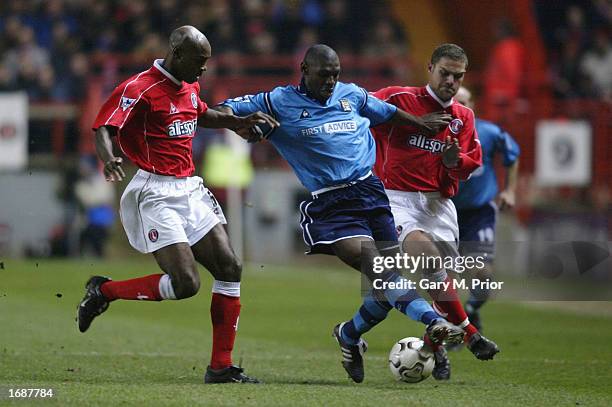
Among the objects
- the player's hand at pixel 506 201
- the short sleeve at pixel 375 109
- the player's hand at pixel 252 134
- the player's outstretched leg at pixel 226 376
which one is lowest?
the player's outstretched leg at pixel 226 376

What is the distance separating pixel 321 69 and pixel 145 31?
14598 mm

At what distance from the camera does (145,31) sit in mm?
22062

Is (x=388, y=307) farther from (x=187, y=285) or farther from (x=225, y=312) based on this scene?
(x=187, y=285)

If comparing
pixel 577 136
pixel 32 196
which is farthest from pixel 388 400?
Answer: pixel 32 196

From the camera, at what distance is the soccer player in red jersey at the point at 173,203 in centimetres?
782

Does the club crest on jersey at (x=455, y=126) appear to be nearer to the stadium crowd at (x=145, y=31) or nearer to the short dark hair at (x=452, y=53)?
the short dark hair at (x=452, y=53)

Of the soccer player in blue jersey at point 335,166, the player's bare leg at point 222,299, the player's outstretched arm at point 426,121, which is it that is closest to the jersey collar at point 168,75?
the soccer player in blue jersey at point 335,166

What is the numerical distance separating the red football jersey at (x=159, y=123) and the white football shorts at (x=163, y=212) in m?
0.09

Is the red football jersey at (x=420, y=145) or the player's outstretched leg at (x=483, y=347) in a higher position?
the red football jersey at (x=420, y=145)

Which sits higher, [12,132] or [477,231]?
[12,132]

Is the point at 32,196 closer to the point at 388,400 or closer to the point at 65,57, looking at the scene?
the point at 65,57

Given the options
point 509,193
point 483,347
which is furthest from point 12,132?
point 483,347

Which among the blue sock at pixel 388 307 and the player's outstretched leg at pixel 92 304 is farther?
the player's outstretched leg at pixel 92 304

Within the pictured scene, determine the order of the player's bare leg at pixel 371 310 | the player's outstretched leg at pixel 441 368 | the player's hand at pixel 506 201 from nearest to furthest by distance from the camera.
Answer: the player's bare leg at pixel 371 310
the player's outstretched leg at pixel 441 368
the player's hand at pixel 506 201
